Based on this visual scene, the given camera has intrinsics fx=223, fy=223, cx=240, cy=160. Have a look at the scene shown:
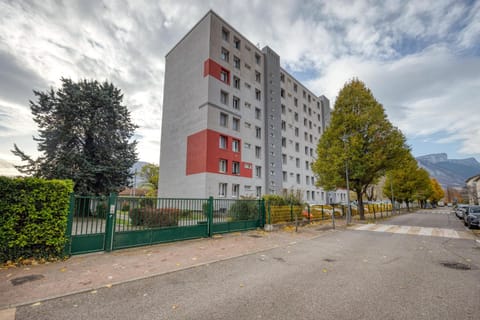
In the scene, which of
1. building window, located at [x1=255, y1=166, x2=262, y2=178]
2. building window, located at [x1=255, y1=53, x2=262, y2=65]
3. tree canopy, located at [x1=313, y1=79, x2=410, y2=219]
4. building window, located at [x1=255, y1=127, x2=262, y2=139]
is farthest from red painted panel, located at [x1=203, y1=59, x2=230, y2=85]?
tree canopy, located at [x1=313, y1=79, x2=410, y2=219]

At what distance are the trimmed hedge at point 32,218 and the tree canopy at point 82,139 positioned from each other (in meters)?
12.8

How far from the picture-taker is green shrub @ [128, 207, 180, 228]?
323 inches

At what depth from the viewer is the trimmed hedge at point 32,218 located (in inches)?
233

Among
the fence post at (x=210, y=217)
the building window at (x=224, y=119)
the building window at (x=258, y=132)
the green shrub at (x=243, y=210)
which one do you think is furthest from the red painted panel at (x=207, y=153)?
the fence post at (x=210, y=217)

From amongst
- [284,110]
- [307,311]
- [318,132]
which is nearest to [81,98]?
[307,311]

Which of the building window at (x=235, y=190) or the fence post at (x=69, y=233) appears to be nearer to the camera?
the fence post at (x=69, y=233)

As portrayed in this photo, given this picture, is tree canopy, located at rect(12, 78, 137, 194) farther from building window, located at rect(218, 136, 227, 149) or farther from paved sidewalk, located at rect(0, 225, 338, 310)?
paved sidewalk, located at rect(0, 225, 338, 310)

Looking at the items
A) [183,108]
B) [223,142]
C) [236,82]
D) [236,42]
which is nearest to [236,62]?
[236,82]

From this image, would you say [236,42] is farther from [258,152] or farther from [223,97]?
[258,152]

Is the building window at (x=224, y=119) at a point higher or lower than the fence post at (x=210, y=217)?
higher

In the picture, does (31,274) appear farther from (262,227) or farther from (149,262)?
(262,227)

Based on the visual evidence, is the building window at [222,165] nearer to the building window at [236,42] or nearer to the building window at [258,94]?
the building window at [258,94]

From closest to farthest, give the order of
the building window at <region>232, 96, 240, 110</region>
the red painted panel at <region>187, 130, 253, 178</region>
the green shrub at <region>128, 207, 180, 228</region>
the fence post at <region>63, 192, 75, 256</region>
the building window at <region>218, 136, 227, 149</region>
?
the fence post at <region>63, 192, 75, 256</region>, the green shrub at <region>128, 207, 180, 228</region>, the red painted panel at <region>187, 130, 253, 178</region>, the building window at <region>218, 136, 227, 149</region>, the building window at <region>232, 96, 240, 110</region>

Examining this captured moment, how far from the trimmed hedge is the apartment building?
1580 centimetres
